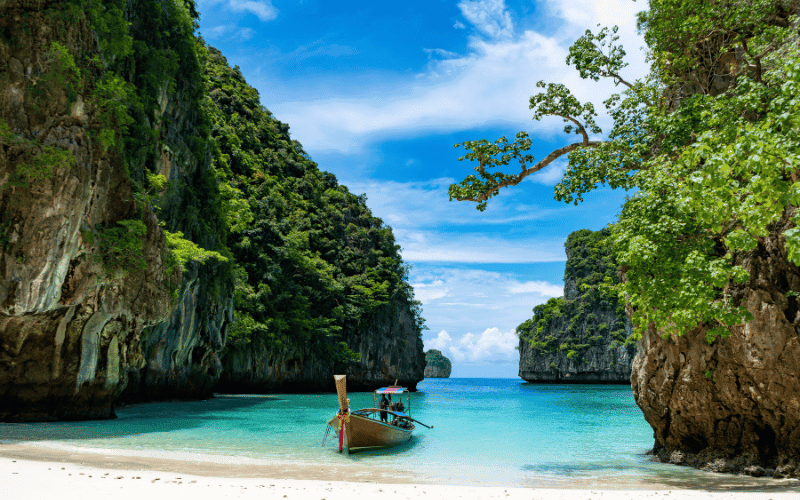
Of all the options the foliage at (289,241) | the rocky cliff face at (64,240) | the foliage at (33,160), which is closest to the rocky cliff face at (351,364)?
the foliage at (289,241)

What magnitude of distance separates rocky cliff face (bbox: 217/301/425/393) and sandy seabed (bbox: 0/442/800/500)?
29.0m

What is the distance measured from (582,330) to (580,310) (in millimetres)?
3130

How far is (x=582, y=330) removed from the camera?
78188 mm

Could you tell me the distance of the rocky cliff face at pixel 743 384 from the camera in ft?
28.8

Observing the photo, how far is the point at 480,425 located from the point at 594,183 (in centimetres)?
1681

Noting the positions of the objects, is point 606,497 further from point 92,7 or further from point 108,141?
point 92,7

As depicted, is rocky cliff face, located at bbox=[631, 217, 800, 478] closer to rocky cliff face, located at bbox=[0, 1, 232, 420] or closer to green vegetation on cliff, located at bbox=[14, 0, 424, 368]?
rocky cliff face, located at bbox=[0, 1, 232, 420]

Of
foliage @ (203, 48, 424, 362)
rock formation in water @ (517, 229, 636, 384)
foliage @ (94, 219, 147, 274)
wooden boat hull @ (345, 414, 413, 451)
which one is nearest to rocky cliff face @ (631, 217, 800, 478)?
wooden boat hull @ (345, 414, 413, 451)

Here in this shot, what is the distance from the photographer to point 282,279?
138ft

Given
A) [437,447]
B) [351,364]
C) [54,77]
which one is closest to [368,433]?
[437,447]

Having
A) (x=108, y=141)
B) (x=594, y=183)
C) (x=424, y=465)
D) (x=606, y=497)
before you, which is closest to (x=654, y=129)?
(x=594, y=183)

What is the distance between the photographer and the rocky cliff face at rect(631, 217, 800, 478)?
28.8ft

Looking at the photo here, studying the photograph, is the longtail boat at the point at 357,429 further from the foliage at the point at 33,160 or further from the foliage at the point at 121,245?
the foliage at the point at 33,160

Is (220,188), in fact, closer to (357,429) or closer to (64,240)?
(64,240)
